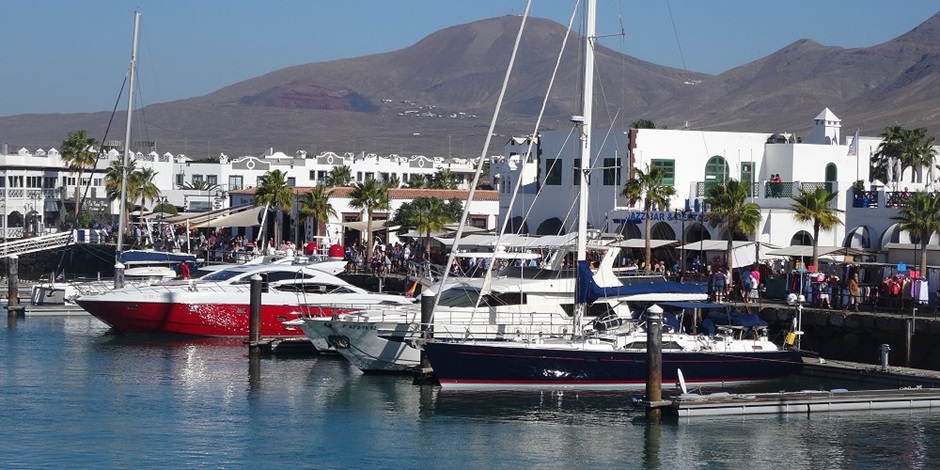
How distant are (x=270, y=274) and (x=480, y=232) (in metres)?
17.5

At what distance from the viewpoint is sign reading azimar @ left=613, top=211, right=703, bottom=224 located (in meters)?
55.8

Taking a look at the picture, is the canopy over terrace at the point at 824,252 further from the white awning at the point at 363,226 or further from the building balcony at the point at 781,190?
the white awning at the point at 363,226

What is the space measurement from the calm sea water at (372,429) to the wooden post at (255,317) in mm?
3894

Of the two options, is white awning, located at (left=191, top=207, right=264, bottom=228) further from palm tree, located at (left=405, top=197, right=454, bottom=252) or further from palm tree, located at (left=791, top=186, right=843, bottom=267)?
palm tree, located at (left=791, top=186, right=843, bottom=267)

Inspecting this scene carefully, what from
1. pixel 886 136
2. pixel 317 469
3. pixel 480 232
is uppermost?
pixel 886 136

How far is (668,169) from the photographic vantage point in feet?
199

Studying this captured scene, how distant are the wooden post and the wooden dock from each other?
648 inches

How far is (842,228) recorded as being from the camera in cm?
5544

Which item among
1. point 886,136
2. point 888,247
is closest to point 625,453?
point 888,247

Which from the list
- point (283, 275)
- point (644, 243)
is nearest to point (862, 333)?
point (644, 243)

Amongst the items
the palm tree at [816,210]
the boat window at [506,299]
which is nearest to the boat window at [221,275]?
the boat window at [506,299]

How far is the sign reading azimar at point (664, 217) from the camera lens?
183ft

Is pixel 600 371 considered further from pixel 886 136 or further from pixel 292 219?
pixel 886 136

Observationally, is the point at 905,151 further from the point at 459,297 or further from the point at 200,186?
the point at 200,186
